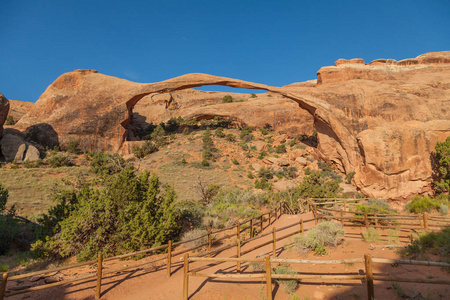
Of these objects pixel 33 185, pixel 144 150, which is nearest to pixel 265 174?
pixel 144 150

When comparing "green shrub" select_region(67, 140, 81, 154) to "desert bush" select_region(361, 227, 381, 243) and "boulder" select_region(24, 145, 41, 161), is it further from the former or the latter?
"desert bush" select_region(361, 227, 381, 243)

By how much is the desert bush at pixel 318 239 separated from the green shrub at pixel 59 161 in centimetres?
2317

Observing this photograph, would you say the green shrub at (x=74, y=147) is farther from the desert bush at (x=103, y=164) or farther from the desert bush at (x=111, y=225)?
the desert bush at (x=111, y=225)

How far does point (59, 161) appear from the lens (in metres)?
23.0

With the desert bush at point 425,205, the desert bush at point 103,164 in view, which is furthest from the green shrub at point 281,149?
the desert bush at point 103,164

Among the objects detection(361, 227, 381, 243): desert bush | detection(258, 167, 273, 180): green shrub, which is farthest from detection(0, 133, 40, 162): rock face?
detection(361, 227, 381, 243): desert bush

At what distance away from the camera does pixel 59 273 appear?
6.36 metres

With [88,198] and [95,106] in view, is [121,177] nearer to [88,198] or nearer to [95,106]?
[88,198]

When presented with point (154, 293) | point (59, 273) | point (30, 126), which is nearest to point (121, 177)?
point (59, 273)

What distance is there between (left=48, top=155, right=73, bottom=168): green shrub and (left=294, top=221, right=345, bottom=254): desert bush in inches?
912

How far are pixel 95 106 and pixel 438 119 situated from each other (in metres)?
29.5

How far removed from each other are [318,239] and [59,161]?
2406 centimetres

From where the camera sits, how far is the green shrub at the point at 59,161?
22562 millimetres

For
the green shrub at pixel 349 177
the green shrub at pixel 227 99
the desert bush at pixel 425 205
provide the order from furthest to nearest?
the green shrub at pixel 227 99
the green shrub at pixel 349 177
the desert bush at pixel 425 205
